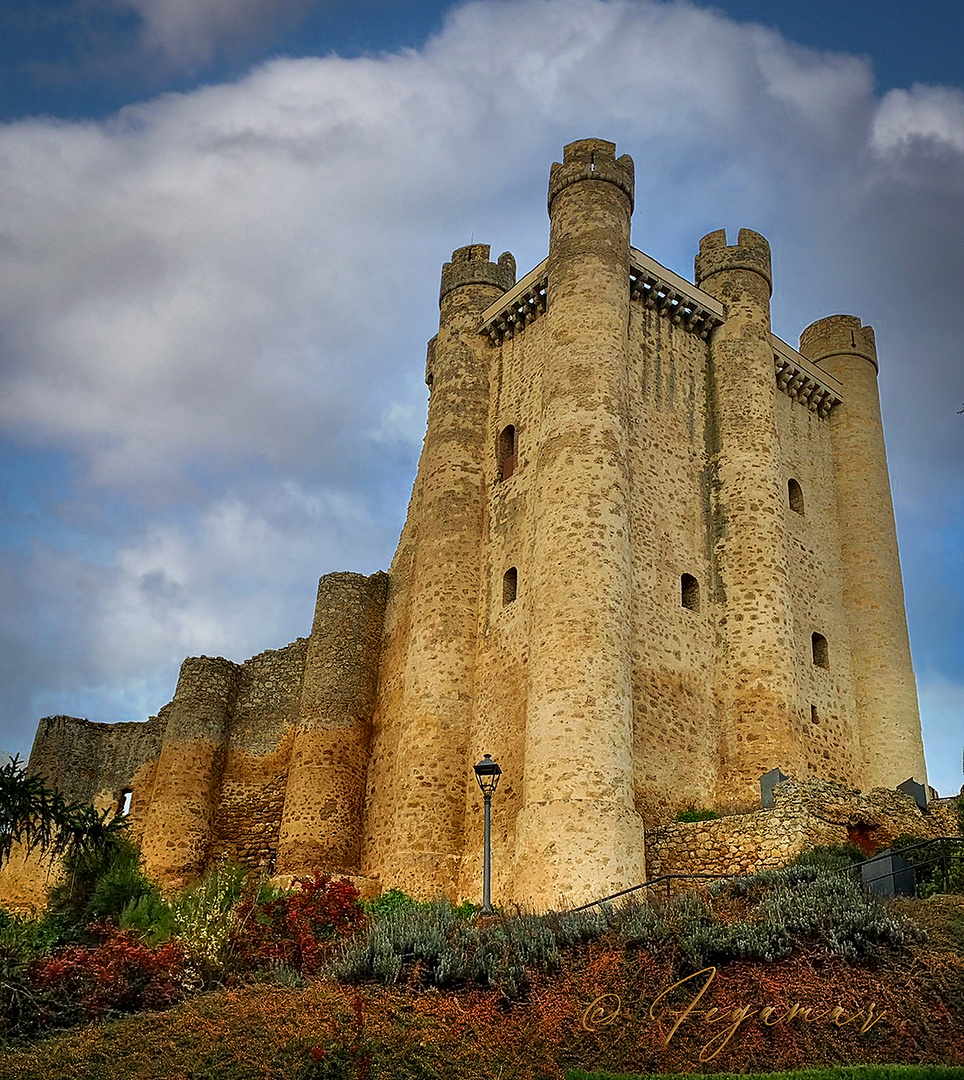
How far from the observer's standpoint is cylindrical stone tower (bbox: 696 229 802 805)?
74.7 ft

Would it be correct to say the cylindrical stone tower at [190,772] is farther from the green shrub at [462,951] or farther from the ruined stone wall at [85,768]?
the green shrub at [462,951]

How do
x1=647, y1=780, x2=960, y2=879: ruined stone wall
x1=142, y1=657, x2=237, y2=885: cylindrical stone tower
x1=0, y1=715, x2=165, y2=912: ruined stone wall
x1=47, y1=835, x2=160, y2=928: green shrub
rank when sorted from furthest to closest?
x1=0, y1=715, x2=165, y2=912: ruined stone wall, x1=142, y1=657, x2=237, y2=885: cylindrical stone tower, x1=47, y1=835, x2=160, y2=928: green shrub, x1=647, y1=780, x2=960, y2=879: ruined stone wall

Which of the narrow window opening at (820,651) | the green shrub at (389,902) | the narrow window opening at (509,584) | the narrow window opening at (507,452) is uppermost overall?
the narrow window opening at (507,452)

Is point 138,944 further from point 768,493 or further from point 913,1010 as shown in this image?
point 768,493

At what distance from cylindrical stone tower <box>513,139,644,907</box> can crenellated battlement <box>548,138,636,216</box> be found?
31mm

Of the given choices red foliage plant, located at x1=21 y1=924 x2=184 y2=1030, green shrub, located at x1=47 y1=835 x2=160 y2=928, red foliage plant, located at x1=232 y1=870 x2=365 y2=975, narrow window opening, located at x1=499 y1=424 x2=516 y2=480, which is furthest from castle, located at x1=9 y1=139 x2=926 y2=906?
red foliage plant, located at x1=21 y1=924 x2=184 y2=1030

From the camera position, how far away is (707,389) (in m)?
26.8

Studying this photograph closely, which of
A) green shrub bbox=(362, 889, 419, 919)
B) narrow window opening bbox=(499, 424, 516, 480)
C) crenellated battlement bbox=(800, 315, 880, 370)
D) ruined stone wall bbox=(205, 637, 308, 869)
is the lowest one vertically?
green shrub bbox=(362, 889, 419, 919)

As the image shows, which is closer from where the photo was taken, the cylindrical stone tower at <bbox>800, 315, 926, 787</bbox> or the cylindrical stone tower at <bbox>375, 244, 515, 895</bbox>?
the cylindrical stone tower at <bbox>375, 244, 515, 895</bbox>

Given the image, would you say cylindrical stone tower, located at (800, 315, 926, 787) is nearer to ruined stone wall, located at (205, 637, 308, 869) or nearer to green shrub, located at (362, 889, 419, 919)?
green shrub, located at (362, 889, 419, 919)

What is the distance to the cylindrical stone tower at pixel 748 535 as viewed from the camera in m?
22.8

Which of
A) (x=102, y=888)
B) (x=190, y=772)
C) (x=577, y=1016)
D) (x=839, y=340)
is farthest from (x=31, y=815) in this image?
(x=839, y=340)

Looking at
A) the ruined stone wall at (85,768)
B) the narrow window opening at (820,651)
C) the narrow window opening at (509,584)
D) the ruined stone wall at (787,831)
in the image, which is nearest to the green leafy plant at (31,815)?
the ruined stone wall at (787,831)

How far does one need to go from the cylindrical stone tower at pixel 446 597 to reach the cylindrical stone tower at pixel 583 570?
88.2 inches
